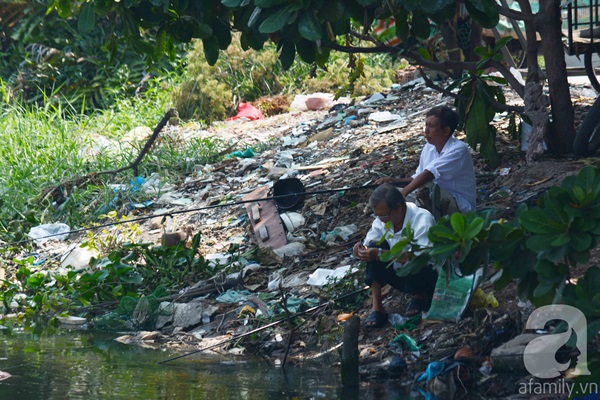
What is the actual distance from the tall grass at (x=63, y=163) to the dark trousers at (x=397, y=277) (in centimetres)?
438

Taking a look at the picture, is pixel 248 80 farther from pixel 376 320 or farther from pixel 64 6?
pixel 376 320

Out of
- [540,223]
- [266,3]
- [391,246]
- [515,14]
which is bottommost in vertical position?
[391,246]

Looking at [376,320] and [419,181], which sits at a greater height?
[419,181]

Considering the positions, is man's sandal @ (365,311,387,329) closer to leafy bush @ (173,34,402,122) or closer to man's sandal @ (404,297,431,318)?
man's sandal @ (404,297,431,318)

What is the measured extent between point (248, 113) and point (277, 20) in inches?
304

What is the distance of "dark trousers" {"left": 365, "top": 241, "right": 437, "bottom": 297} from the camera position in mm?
4922

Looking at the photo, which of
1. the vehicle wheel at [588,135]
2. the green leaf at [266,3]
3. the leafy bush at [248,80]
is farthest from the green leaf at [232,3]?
the leafy bush at [248,80]

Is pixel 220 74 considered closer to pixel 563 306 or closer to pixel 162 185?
pixel 162 185

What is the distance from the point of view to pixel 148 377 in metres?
4.86

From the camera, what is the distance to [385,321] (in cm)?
509

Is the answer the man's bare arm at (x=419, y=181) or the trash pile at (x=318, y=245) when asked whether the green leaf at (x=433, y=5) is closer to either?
the man's bare arm at (x=419, y=181)

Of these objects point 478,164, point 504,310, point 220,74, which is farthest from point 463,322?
point 220,74

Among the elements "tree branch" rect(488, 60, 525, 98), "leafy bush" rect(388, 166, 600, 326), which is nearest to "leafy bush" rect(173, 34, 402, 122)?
"tree branch" rect(488, 60, 525, 98)

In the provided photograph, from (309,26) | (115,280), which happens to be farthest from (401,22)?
(115,280)
